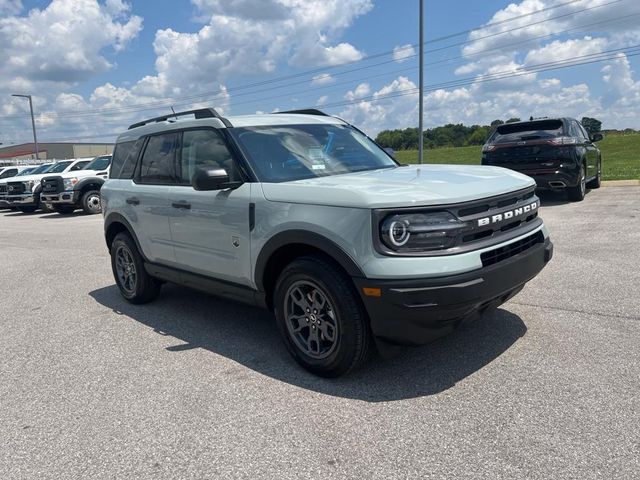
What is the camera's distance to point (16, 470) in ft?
9.46

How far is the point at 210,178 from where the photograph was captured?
395cm

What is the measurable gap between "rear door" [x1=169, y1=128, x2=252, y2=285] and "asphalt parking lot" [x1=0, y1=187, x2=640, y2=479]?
26.8 inches

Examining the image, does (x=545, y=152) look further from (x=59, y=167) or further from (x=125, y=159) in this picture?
(x=59, y=167)

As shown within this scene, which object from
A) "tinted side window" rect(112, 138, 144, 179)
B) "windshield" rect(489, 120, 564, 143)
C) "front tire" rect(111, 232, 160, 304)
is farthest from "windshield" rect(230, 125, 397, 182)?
"windshield" rect(489, 120, 564, 143)

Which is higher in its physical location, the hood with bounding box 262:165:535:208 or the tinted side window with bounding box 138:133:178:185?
the tinted side window with bounding box 138:133:178:185

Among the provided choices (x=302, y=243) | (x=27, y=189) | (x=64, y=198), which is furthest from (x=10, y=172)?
(x=302, y=243)

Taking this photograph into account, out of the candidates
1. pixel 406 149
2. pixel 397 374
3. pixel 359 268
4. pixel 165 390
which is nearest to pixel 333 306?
pixel 359 268

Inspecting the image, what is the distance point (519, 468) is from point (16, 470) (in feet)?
8.53

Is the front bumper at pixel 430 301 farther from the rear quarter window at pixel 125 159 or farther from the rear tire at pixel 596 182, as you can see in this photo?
the rear tire at pixel 596 182

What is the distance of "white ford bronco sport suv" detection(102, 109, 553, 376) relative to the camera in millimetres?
3225

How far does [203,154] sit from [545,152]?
8.06 m

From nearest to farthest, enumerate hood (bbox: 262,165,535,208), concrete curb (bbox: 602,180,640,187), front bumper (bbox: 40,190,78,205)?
hood (bbox: 262,165,535,208) → concrete curb (bbox: 602,180,640,187) → front bumper (bbox: 40,190,78,205)

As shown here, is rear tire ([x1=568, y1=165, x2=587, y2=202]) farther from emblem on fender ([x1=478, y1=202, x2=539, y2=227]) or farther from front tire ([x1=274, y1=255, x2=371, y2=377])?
front tire ([x1=274, y1=255, x2=371, y2=377])

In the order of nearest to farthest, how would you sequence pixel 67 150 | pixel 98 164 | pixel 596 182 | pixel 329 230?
1. pixel 329 230
2. pixel 596 182
3. pixel 98 164
4. pixel 67 150
